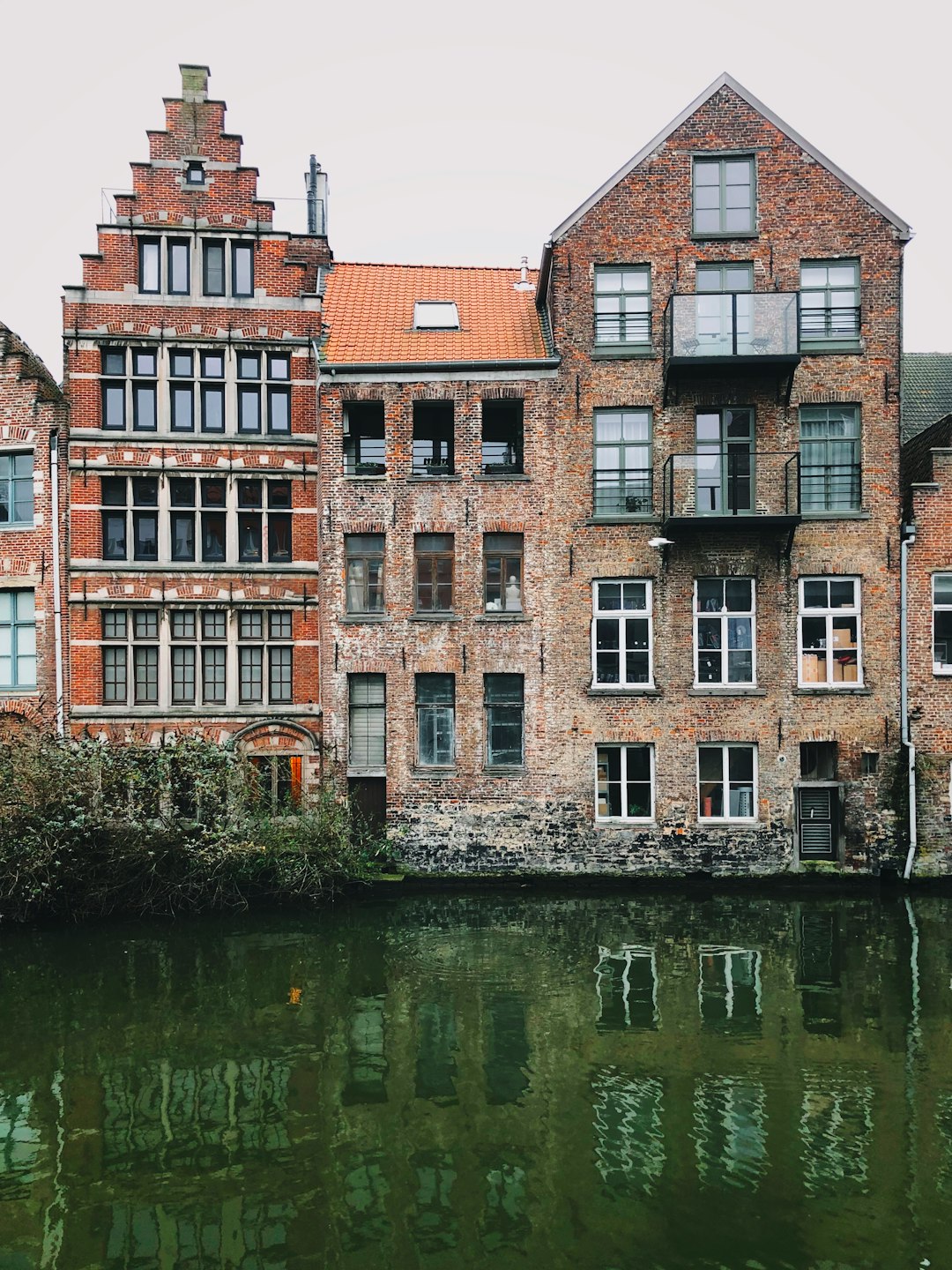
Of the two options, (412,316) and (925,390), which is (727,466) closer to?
(925,390)

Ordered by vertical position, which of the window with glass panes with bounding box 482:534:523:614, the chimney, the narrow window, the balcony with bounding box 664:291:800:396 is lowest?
the window with glass panes with bounding box 482:534:523:614

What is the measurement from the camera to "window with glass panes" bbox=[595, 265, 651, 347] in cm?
1786

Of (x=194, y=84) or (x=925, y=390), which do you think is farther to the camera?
(x=925, y=390)

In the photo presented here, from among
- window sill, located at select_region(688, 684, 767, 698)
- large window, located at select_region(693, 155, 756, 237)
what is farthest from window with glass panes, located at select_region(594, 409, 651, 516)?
large window, located at select_region(693, 155, 756, 237)

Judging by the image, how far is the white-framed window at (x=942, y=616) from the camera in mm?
17547

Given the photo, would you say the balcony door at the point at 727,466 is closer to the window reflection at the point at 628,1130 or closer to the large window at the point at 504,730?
the large window at the point at 504,730

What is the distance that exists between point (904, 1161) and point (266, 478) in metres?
15.7

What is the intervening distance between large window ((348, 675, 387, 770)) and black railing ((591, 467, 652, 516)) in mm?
5925

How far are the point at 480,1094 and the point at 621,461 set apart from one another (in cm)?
1247

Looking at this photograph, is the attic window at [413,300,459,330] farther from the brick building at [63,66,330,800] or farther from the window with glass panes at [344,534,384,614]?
the window with glass panes at [344,534,384,614]

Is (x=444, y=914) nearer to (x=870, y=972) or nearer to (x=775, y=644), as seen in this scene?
(x=870, y=972)

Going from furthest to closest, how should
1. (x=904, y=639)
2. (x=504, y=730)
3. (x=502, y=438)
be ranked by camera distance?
(x=502, y=438) < (x=504, y=730) < (x=904, y=639)

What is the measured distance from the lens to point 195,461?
18.1 m

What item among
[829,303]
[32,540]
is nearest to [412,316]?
[829,303]
